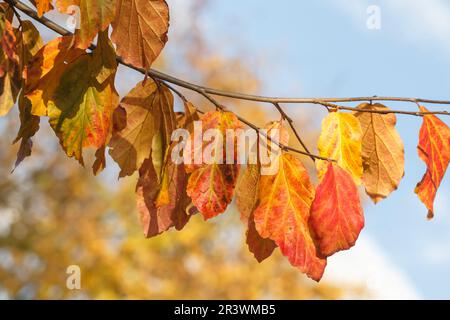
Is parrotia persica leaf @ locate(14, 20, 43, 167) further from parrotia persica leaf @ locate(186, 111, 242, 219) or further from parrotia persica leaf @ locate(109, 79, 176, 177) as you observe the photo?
parrotia persica leaf @ locate(186, 111, 242, 219)

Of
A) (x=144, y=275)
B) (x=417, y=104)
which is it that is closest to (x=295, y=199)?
(x=417, y=104)

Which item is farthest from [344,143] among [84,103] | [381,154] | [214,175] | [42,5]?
[42,5]

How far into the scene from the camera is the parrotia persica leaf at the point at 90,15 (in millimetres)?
1038

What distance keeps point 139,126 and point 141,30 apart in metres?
0.19

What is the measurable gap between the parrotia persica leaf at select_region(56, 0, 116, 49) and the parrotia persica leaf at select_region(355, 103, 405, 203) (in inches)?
20.5

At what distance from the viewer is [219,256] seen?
35.1ft

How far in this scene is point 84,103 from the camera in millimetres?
1133

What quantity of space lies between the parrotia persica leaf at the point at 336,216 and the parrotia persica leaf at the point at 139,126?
0.32 m

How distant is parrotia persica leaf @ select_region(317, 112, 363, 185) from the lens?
45.7 inches

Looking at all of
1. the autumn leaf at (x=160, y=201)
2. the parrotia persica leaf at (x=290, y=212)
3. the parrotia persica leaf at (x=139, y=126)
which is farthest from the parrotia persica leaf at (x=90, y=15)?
the parrotia persica leaf at (x=290, y=212)

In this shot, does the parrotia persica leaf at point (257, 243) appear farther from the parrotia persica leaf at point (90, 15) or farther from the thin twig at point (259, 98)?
the parrotia persica leaf at point (90, 15)

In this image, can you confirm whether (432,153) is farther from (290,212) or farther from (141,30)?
(141,30)
